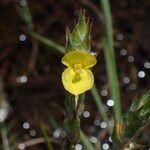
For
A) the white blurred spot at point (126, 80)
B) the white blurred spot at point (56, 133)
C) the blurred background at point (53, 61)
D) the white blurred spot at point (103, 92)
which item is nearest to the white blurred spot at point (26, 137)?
the blurred background at point (53, 61)

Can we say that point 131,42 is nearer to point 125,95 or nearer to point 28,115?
point 125,95

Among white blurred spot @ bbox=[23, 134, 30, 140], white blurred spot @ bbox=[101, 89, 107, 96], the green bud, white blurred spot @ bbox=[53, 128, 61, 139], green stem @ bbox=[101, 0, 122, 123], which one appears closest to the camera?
the green bud

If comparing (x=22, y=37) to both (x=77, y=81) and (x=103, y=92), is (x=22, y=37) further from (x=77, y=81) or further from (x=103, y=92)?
(x=77, y=81)

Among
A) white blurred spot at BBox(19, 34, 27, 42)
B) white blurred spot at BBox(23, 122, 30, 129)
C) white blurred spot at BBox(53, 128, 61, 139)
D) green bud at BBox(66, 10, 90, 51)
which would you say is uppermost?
green bud at BBox(66, 10, 90, 51)

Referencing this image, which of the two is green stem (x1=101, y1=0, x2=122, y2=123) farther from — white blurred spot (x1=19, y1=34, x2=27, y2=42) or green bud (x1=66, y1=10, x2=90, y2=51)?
white blurred spot (x1=19, y1=34, x2=27, y2=42)

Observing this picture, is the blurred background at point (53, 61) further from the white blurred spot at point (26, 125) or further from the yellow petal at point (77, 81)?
the yellow petal at point (77, 81)

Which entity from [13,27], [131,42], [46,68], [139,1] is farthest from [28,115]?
[139,1]

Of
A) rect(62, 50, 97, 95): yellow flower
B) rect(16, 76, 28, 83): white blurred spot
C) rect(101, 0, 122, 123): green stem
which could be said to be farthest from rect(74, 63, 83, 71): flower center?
rect(16, 76, 28, 83): white blurred spot
